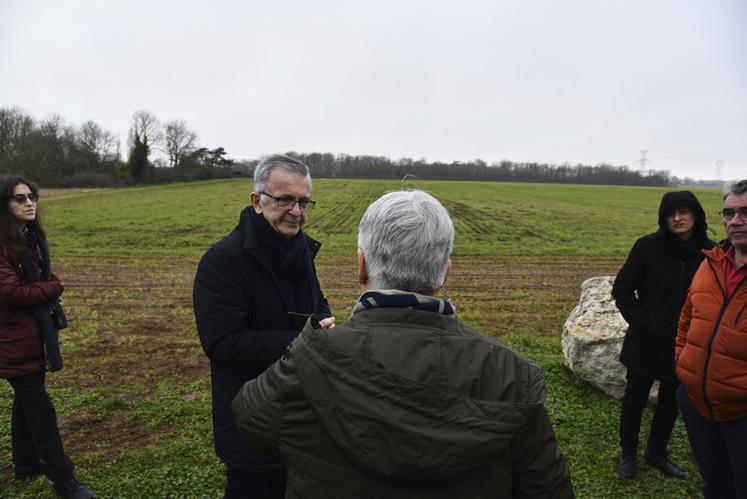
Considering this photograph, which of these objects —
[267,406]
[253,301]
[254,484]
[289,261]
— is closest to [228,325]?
[253,301]

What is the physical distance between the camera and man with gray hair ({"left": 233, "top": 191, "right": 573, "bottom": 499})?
1.17 meters

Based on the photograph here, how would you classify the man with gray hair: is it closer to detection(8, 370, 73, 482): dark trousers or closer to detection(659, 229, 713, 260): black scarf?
detection(8, 370, 73, 482): dark trousers

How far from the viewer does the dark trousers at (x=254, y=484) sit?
2.35m

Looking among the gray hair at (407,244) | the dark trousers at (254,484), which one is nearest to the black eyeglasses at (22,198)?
the dark trousers at (254,484)

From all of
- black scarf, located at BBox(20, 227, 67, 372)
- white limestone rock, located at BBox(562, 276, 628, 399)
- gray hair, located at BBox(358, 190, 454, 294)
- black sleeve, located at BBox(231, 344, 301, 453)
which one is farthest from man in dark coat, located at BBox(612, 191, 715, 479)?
black scarf, located at BBox(20, 227, 67, 372)

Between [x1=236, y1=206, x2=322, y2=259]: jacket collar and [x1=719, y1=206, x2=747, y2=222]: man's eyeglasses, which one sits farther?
[x1=719, y1=206, x2=747, y2=222]: man's eyeglasses

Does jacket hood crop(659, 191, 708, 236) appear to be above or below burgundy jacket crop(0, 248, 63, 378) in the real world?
above

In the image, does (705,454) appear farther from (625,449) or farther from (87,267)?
(87,267)

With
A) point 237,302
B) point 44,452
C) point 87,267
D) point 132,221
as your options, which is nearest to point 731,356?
point 237,302

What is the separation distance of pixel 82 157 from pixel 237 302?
65251mm

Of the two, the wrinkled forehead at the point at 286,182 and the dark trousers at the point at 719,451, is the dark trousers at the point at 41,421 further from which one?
the dark trousers at the point at 719,451

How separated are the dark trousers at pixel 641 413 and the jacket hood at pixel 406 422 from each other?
307 centimetres

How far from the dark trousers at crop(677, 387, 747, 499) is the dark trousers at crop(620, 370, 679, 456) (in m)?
0.76

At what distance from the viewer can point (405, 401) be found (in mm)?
1168
